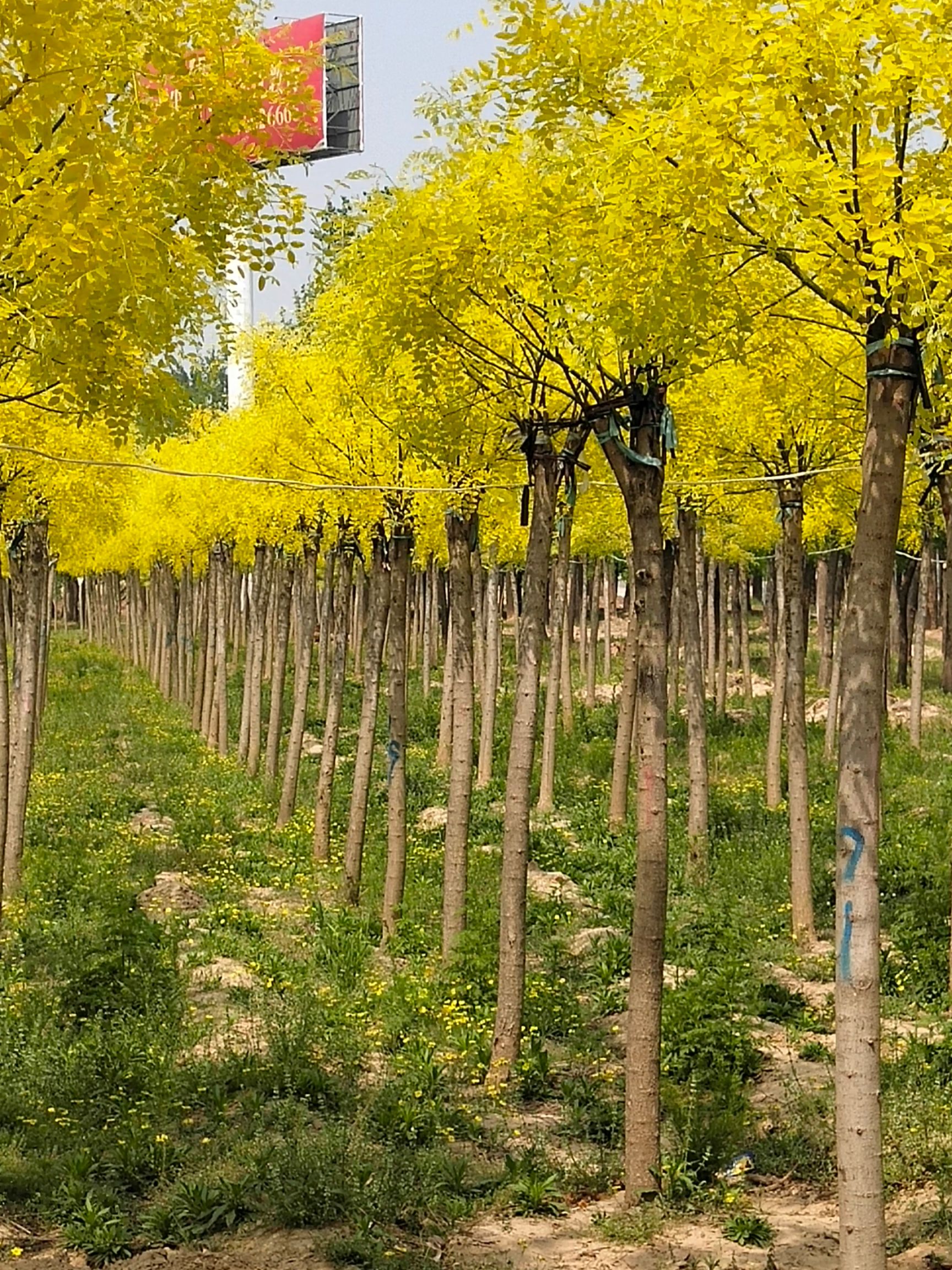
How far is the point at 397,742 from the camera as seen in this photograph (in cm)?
1371

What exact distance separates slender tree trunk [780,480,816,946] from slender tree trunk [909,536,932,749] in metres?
4.80

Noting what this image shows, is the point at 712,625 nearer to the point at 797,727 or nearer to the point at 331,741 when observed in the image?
the point at 331,741

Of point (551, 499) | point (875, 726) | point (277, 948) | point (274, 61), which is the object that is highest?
point (274, 61)

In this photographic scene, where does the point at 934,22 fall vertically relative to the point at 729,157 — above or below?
above

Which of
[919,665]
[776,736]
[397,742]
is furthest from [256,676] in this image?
[919,665]

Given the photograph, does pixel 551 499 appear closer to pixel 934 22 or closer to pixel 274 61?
pixel 274 61

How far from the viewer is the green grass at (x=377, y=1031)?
768 centimetres

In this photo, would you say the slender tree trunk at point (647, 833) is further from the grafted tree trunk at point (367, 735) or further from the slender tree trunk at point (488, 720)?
the slender tree trunk at point (488, 720)

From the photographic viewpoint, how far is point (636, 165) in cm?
568

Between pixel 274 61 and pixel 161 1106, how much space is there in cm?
614

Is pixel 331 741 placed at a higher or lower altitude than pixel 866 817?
lower

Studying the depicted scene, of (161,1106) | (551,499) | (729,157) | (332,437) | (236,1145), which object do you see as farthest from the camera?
(332,437)

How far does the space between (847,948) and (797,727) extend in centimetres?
824

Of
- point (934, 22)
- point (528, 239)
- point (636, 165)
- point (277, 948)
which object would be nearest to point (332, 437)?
point (277, 948)
